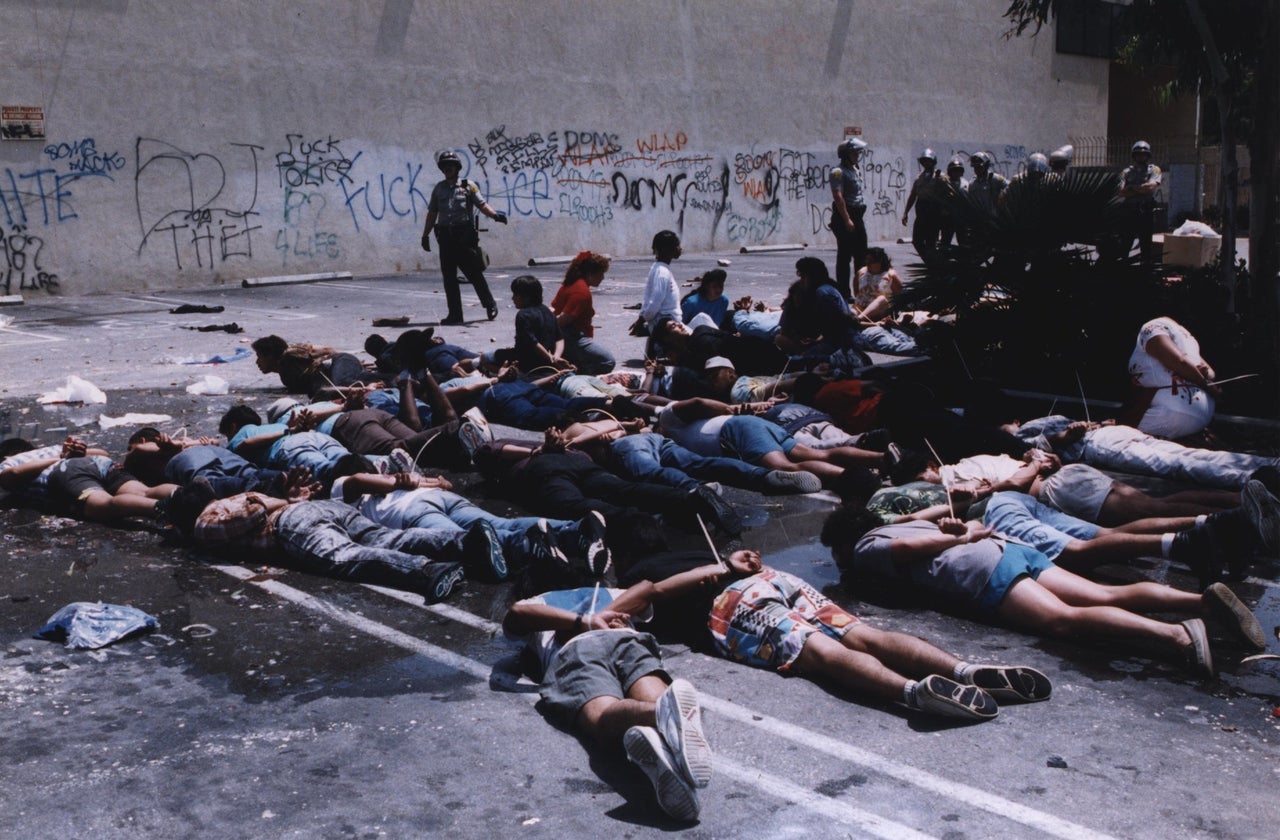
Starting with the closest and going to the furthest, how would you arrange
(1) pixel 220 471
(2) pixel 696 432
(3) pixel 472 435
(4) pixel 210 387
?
(1) pixel 220 471
(3) pixel 472 435
(2) pixel 696 432
(4) pixel 210 387

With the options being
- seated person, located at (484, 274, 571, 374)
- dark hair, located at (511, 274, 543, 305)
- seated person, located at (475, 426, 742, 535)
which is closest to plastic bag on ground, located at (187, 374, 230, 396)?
Result: seated person, located at (484, 274, 571, 374)

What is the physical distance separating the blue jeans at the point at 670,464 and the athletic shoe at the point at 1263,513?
2800 mm

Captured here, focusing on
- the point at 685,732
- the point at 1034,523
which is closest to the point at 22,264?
the point at 1034,523

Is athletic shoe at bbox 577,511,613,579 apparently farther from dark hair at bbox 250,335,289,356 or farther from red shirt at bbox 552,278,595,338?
red shirt at bbox 552,278,595,338

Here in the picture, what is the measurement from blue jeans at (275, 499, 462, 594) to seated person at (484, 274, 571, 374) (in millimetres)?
3565

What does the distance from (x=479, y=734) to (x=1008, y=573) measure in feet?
7.61

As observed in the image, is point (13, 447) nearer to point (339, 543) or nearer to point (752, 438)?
point (339, 543)

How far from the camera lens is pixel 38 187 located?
16875 mm

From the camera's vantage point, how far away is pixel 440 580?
5859 millimetres

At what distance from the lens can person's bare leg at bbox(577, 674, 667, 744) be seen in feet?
13.7

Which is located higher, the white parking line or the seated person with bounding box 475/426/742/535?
the seated person with bounding box 475/426/742/535

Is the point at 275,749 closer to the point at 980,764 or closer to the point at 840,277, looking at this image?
the point at 980,764

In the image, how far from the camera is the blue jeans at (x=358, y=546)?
6.09 meters

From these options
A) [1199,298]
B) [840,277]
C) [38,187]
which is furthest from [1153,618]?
[38,187]
